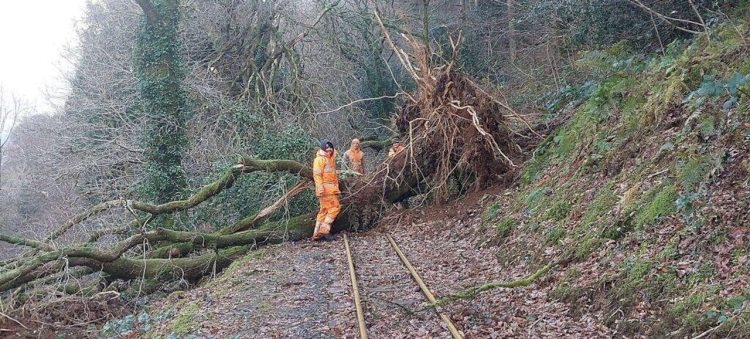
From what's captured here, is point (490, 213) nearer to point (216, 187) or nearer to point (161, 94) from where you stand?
point (216, 187)

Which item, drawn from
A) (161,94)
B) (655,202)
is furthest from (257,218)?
(655,202)

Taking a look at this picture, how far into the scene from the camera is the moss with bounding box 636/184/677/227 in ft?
22.5

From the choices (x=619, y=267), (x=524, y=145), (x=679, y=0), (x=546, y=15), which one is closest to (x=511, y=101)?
(x=546, y=15)

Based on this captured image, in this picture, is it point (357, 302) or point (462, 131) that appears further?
point (462, 131)

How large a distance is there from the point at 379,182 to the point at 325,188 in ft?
5.54

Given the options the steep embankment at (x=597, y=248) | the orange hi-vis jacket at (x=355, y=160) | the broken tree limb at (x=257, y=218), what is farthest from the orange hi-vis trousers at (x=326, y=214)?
the orange hi-vis jacket at (x=355, y=160)

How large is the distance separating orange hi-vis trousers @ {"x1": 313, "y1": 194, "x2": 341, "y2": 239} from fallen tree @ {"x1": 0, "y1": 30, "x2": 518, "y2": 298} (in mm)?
660

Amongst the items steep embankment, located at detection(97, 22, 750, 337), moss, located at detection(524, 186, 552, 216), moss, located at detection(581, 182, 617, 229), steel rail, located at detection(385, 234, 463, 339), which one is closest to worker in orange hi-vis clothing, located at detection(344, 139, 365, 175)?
steep embankment, located at detection(97, 22, 750, 337)

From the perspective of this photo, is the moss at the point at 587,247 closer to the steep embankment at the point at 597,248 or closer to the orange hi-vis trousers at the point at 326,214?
the steep embankment at the point at 597,248

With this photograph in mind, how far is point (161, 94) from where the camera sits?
17.6 meters

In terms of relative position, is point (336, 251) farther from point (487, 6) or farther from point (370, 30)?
point (487, 6)

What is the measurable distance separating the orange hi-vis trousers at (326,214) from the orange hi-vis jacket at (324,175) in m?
0.15

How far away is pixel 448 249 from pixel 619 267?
4.98 metres

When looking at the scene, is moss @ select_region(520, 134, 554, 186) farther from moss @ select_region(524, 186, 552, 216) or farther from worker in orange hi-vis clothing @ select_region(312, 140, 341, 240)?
worker in orange hi-vis clothing @ select_region(312, 140, 341, 240)
